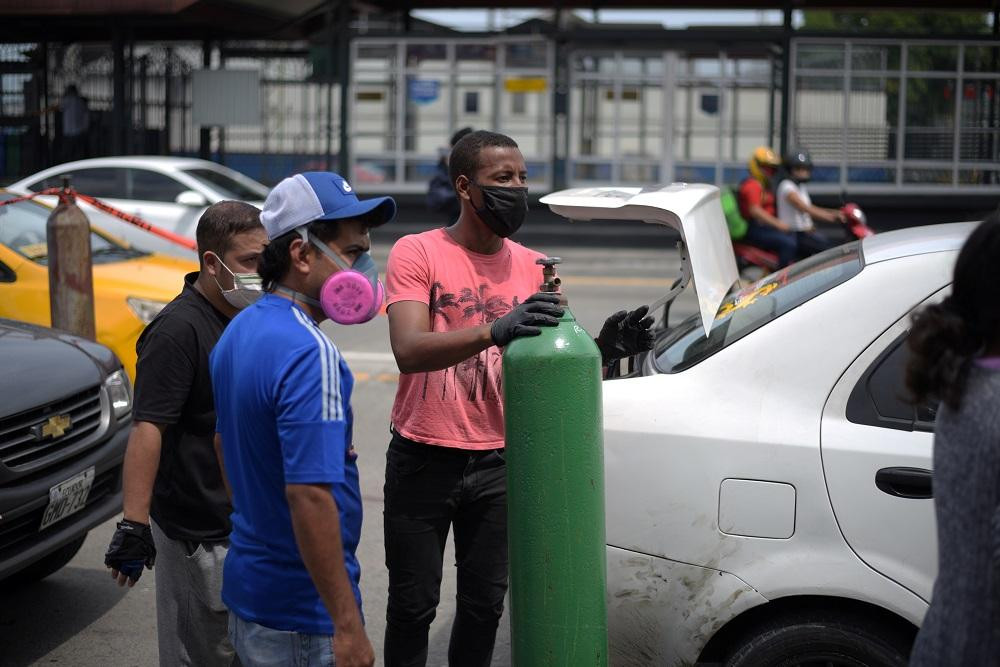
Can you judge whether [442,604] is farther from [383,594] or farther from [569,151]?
[569,151]

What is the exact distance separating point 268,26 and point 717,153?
7.73 meters

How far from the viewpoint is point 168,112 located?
20.8 meters

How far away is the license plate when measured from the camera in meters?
4.47

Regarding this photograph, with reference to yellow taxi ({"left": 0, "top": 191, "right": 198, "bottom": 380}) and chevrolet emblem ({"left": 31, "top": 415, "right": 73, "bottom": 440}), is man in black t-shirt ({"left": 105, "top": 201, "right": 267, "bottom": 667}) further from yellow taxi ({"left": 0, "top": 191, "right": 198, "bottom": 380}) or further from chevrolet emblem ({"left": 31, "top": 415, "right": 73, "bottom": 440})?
yellow taxi ({"left": 0, "top": 191, "right": 198, "bottom": 380})

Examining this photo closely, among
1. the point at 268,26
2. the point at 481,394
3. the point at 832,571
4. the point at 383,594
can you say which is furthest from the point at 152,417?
the point at 268,26

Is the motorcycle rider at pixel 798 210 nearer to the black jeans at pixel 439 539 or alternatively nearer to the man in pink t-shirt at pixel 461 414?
the man in pink t-shirt at pixel 461 414

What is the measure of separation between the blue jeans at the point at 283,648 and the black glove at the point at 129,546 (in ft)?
2.55

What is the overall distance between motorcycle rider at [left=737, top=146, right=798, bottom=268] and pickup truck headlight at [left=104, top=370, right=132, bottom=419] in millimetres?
7856

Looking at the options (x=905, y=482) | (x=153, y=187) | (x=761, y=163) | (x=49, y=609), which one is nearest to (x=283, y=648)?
(x=905, y=482)

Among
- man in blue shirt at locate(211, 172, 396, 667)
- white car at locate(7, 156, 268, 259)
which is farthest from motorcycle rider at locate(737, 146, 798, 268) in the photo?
man in blue shirt at locate(211, 172, 396, 667)

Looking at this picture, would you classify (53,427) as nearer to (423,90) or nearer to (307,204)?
(307,204)

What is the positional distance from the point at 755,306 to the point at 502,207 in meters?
0.87

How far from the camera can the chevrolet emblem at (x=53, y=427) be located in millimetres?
4508

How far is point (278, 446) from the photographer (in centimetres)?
248
